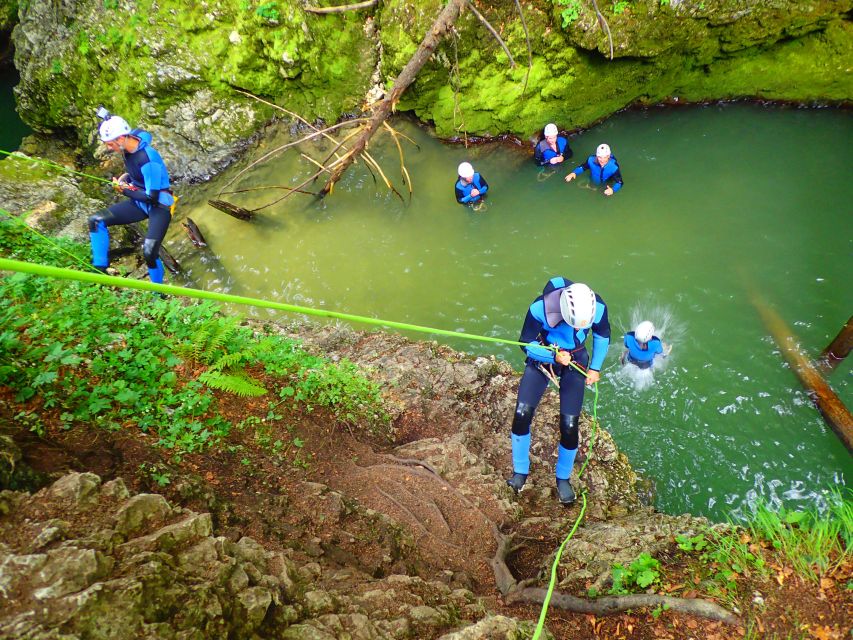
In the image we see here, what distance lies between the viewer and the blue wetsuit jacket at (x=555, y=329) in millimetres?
4355

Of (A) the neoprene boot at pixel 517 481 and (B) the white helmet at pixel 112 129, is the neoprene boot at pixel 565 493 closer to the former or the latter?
(A) the neoprene boot at pixel 517 481

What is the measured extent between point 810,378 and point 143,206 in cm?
857

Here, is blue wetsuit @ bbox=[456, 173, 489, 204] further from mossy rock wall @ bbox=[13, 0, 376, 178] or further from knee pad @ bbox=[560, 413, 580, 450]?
knee pad @ bbox=[560, 413, 580, 450]

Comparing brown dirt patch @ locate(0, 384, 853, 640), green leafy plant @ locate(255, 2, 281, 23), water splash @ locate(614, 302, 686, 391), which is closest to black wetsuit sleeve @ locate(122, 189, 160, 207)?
brown dirt patch @ locate(0, 384, 853, 640)

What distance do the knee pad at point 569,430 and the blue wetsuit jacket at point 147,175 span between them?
5.53 m

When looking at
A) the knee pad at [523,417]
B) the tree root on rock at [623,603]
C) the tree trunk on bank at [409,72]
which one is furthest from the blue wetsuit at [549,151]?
the tree root on rock at [623,603]

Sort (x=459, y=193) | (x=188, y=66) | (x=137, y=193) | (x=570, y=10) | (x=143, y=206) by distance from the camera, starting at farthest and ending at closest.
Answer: (x=188, y=66) → (x=459, y=193) → (x=570, y=10) → (x=143, y=206) → (x=137, y=193)

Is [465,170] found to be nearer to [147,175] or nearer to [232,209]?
[232,209]

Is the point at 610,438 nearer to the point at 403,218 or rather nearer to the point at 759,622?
the point at 759,622

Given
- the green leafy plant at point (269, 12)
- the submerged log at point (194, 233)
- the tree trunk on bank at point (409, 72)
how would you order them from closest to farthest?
the tree trunk on bank at point (409, 72) → the submerged log at point (194, 233) → the green leafy plant at point (269, 12)

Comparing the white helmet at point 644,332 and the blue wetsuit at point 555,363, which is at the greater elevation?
the white helmet at point 644,332

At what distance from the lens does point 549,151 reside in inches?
313

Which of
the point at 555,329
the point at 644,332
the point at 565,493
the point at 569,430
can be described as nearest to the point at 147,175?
the point at 555,329

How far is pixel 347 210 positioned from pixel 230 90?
3355 mm
